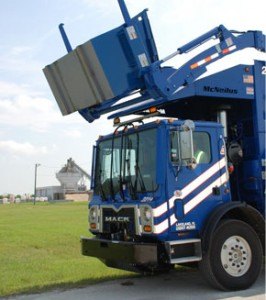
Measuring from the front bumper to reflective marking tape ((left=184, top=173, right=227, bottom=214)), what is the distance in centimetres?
84

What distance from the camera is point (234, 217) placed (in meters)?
8.47

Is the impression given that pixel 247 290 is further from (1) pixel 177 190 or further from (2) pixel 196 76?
(2) pixel 196 76

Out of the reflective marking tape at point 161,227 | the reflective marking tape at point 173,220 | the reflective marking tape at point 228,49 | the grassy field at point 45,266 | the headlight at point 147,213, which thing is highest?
the reflective marking tape at point 228,49

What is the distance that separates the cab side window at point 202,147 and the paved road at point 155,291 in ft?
6.70

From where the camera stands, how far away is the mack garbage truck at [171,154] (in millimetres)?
7762

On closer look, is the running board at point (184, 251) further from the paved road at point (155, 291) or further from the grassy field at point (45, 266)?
the grassy field at point (45, 266)

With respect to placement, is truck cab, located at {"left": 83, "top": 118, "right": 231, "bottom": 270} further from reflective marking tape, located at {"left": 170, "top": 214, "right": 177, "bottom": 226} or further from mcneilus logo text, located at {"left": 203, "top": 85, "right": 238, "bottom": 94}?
mcneilus logo text, located at {"left": 203, "top": 85, "right": 238, "bottom": 94}

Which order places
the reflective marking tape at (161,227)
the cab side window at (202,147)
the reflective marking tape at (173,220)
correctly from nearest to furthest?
the reflective marking tape at (161,227) → the reflective marking tape at (173,220) → the cab side window at (202,147)

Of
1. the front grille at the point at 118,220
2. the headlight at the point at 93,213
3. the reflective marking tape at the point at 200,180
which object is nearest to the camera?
the reflective marking tape at the point at 200,180

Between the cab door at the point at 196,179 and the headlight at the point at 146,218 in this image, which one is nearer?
the headlight at the point at 146,218

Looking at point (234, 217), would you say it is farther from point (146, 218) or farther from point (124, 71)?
point (124, 71)

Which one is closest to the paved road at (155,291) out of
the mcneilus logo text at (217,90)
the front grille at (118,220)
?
the front grille at (118,220)

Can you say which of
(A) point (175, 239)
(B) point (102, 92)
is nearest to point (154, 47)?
(B) point (102, 92)

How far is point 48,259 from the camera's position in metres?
12.4
